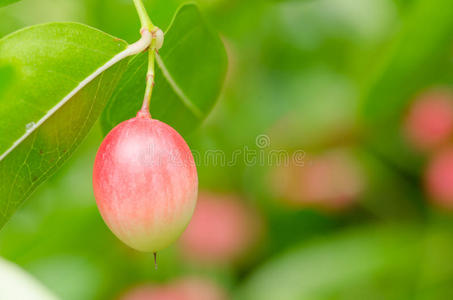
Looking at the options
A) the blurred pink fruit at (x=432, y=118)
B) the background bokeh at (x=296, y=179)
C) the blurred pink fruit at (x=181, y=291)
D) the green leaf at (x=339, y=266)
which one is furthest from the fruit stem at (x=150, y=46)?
the blurred pink fruit at (x=432, y=118)

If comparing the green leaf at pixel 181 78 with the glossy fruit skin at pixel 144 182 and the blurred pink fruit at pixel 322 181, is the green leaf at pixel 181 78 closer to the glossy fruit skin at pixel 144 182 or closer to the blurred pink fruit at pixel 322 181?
the glossy fruit skin at pixel 144 182

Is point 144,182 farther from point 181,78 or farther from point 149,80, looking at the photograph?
point 181,78

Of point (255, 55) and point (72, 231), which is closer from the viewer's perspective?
point (72, 231)

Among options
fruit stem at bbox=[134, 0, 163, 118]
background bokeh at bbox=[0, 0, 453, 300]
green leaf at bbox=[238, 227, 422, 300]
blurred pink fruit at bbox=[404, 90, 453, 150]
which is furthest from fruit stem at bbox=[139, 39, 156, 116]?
blurred pink fruit at bbox=[404, 90, 453, 150]

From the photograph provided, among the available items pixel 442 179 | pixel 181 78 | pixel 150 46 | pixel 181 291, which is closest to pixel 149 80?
pixel 150 46

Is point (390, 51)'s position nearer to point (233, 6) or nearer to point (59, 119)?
point (233, 6)

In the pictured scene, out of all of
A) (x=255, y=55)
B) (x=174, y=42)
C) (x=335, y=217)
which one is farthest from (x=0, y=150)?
(x=335, y=217)
